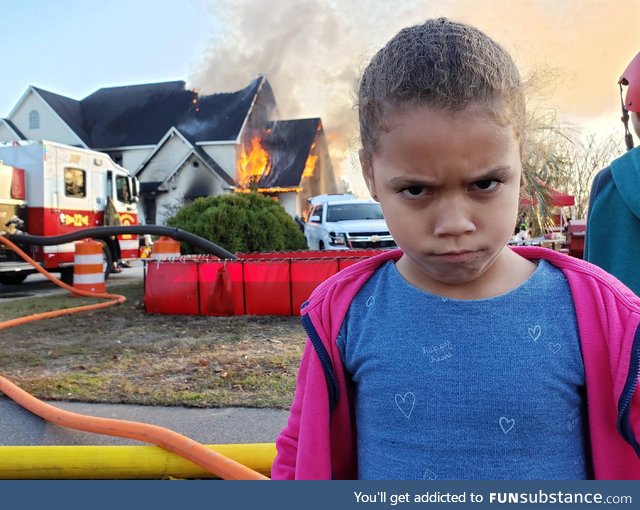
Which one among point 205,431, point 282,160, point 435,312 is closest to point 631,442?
point 435,312

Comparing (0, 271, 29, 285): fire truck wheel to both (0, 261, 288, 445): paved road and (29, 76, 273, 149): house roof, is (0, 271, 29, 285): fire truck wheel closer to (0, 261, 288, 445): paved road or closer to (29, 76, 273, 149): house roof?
(0, 261, 288, 445): paved road

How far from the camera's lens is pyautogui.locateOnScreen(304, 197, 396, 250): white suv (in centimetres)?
1350

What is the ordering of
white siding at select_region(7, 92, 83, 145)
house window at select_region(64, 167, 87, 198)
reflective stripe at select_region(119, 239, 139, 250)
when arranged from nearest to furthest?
house window at select_region(64, 167, 87, 198) < reflective stripe at select_region(119, 239, 139, 250) < white siding at select_region(7, 92, 83, 145)

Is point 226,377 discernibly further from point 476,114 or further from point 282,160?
point 282,160

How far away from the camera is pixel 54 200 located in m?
12.4

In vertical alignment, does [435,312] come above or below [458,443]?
above

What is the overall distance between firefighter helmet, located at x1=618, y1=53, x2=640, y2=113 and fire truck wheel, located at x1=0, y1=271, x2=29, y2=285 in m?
13.3

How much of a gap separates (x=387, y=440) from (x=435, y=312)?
0.29 m

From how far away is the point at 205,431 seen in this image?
3600 mm

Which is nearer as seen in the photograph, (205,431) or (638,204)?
(638,204)

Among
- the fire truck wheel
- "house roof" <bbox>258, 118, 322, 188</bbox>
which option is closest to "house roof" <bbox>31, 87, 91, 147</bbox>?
"house roof" <bbox>258, 118, 322, 188</bbox>

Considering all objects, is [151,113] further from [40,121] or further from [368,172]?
[368,172]

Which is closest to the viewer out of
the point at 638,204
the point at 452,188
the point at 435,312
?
the point at 452,188

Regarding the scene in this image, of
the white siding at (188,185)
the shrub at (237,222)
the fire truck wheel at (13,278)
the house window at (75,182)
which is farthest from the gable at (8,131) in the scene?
the shrub at (237,222)
